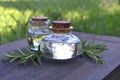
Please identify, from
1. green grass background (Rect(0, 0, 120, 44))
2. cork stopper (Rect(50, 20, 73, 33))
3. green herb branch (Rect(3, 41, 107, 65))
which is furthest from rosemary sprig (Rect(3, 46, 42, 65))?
green grass background (Rect(0, 0, 120, 44))

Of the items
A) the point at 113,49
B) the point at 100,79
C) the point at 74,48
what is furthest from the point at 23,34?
the point at 100,79

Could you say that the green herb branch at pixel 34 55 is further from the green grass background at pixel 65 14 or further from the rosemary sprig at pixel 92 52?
the green grass background at pixel 65 14

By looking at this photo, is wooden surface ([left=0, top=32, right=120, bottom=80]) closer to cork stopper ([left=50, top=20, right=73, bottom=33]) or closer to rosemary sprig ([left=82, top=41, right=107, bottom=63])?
rosemary sprig ([left=82, top=41, right=107, bottom=63])

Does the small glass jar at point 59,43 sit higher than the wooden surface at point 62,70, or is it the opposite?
the small glass jar at point 59,43

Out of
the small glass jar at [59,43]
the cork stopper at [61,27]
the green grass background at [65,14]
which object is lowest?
the green grass background at [65,14]

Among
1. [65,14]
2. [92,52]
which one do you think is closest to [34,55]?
[92,52]

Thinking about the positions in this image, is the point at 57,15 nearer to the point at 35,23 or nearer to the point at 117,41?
the point at 117,41

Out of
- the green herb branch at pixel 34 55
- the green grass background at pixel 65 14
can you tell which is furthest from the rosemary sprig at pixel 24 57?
the green grass background at pixel 65 14
